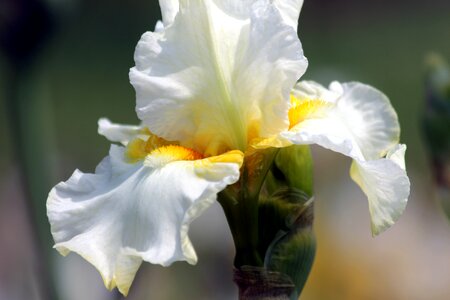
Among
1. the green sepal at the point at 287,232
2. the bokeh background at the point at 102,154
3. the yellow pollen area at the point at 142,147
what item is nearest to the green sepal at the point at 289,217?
the green sepal at the point at 287,232

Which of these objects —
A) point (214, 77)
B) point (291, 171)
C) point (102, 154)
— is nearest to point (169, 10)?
point (214, 77)

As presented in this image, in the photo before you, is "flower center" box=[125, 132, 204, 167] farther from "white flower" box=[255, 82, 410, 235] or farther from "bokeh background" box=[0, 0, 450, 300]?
"bokeh background" box=[0, 0, 450, 300]

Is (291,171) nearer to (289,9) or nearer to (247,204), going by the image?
(247,204)

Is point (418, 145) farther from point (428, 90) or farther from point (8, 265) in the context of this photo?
point (428, 90)

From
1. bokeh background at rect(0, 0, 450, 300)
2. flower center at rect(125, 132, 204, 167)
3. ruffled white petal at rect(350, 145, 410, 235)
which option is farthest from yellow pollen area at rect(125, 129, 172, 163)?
bokeh background at rect(0, 0, 450, 300)

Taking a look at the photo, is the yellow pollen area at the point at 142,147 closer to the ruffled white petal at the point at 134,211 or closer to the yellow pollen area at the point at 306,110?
the ruffled white petal at the point at 134,211

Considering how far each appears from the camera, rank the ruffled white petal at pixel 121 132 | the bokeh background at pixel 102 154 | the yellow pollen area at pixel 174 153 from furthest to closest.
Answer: the bokeh background at pixel 102 154 < the ruffled white petal at pixel 121 132 < the yellow pollen area at pixel 174 153
